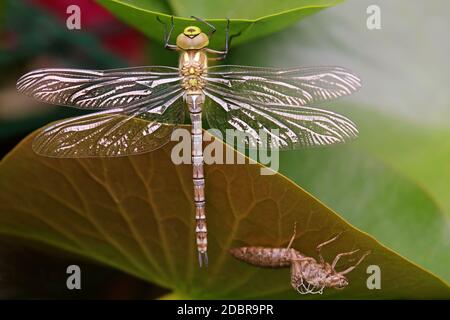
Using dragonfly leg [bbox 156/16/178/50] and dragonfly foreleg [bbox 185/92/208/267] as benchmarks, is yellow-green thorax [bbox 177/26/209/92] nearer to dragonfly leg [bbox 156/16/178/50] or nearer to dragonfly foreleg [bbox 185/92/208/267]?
dragonfly leg [bbox 156/16/178/50]

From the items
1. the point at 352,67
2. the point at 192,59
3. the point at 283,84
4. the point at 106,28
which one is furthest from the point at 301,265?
the point at 106,28

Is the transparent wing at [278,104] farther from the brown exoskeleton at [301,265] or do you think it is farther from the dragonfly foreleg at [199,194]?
the brown exoskeleton at [301,265]

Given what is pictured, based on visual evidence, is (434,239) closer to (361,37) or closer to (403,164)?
(403,164)

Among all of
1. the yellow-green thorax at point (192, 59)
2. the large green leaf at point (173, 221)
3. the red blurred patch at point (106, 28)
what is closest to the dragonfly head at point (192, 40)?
the yellow-green thorax at point (192, 59)

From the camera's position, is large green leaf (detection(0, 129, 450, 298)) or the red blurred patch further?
the red blurred patch

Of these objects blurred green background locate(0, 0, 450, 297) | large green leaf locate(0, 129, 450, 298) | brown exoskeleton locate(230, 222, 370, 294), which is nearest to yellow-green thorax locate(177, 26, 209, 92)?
blurred green background locate(0, 0, 450, 297)

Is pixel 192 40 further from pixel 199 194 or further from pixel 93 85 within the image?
pixel 199 194

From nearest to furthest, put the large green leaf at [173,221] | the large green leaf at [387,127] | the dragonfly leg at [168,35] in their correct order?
the large green leaf at [173,221]
the dragonfly leg at [168,35]
the large green leaf at [387,127]

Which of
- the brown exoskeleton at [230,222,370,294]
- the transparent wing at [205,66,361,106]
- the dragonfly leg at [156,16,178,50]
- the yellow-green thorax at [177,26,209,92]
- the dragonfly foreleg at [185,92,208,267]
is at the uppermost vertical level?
the dragonfly leg at [156,16,178,50]
